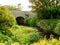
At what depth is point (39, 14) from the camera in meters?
27.7

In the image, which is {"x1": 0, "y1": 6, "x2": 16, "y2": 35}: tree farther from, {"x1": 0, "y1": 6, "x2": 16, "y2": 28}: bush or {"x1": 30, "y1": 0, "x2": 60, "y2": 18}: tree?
{"x1": 30, "y1": 0, "x2": 60, "y2": 18}: tree

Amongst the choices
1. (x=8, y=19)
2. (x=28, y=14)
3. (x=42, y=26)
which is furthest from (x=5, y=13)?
(x=28, y=14)

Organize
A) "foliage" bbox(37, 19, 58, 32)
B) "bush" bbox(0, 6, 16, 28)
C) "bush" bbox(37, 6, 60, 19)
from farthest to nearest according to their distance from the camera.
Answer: "bush" bbox(37, 6, 60, 19) < "foliage" bbox(37, 19, 58, 32) < "bush" bbox(0, 6, 16, 28)

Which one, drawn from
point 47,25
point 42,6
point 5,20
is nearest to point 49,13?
point 42,6

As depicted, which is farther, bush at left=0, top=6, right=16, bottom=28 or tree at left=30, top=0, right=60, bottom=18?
tree at left=30, top=0, right=60, bottom=18

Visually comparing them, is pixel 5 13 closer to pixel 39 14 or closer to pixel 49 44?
pixel 49 44

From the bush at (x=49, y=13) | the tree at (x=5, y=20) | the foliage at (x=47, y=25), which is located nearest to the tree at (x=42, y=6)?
the bush at (x=49, y=13)

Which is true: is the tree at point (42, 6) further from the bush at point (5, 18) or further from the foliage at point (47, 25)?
the bush at point (5, 18)

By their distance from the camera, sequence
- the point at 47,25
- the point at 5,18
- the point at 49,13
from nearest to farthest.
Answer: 1. the point at 5,18
2. the point at 47,25
3. the point at 49,13

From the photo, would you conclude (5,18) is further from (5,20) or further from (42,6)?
(42,6)

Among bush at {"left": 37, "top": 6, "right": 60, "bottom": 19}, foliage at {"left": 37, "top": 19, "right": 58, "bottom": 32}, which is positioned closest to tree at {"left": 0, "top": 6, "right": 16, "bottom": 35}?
foliage at {"left": 37, "top": 19, "right": 58, "bottom": 32}

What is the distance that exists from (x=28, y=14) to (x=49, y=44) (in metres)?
22.5

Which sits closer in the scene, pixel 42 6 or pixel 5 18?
pixel 5 18

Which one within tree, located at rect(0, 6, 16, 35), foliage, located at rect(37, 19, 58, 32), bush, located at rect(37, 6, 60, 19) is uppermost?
tree, located at rect(0, 6, 16, 35)
